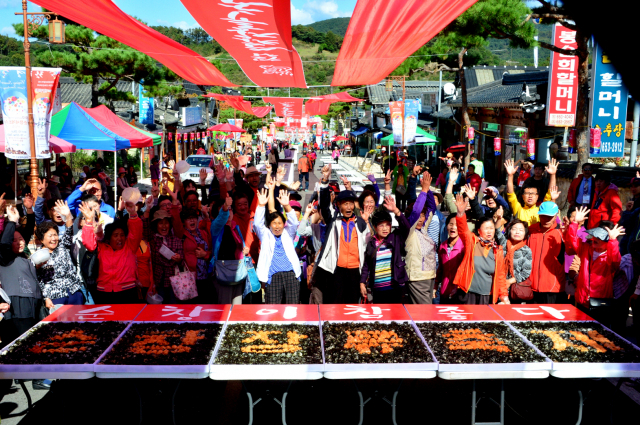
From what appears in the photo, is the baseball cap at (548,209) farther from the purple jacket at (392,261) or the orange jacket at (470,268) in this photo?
the purple jacket at (392,261)

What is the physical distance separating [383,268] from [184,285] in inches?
86.6

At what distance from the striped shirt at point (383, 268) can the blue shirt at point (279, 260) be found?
1.00 m

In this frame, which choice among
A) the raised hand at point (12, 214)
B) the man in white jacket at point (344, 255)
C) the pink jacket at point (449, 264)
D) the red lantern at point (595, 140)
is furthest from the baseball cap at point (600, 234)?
the red lantern at point (595, 140)

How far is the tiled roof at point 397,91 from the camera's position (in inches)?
1762

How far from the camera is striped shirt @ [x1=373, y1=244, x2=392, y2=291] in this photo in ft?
19.5

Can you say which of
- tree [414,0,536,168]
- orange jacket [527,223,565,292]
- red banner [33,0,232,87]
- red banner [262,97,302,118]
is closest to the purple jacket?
orange jacket [527,223,565,292]

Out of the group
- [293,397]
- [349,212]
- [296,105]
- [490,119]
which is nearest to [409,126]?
[296,105]

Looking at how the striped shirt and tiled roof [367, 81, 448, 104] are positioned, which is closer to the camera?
the striped shirt

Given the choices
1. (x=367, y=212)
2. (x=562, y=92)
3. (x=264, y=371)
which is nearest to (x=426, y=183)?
(x=367, y=212)

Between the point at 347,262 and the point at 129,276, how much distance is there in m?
2.37

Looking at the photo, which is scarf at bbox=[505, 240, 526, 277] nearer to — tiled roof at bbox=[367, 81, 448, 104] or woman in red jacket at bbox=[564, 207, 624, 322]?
woman in red jacket at bbox=[564, 207, 624, 322]

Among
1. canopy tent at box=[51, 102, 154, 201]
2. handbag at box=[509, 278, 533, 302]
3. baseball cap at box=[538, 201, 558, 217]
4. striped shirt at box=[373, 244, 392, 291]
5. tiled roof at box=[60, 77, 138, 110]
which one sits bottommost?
handbag at box=[509, 278, 533, 302]

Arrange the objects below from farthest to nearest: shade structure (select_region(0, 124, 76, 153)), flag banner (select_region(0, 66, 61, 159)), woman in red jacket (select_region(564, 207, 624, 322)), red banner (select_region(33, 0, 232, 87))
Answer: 1. shade structure (select_region(0, 124, 76, 153))
2. flag banner (select_region(0, 66, 61, 159))
3. woman in red jacket (select_region(564, 207, 624, 322))
4. red banner (select_region(33, 0, 232, 87))

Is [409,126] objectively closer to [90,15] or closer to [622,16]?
[90,15]
